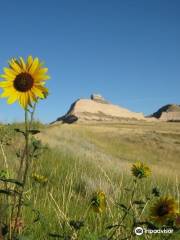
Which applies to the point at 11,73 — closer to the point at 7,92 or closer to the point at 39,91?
the point at 7,92

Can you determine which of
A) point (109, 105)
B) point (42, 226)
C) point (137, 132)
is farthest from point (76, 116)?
point (42, 226)

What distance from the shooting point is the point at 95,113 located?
5838cm

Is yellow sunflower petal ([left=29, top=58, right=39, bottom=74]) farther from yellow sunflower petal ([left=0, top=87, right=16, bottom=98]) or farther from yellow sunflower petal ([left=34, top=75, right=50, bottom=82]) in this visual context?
yellow sunflower petal ([left=0, top=87, right=16, bottom=98])

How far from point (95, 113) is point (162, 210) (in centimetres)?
5498

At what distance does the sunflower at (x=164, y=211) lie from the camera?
3.33m

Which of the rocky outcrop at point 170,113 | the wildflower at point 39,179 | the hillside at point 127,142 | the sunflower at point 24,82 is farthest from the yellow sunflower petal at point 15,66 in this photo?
the rocky outcrop at point 170,113

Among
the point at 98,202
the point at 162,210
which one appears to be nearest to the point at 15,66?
the point at 98,202

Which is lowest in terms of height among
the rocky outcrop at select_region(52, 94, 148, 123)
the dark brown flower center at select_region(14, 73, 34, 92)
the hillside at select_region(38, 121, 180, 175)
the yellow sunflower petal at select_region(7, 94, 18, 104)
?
the hillside at select_region(38, 121, 180, 175)

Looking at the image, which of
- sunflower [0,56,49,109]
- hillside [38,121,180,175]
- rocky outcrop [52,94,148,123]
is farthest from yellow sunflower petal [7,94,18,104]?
rocky outcrop [52,94,148,123]

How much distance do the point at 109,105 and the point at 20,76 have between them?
62539 millimetres

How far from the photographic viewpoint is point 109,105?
65562 millimetres

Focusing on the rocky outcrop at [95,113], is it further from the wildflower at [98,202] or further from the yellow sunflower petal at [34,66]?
the yellow sunflower petal at [34,66]

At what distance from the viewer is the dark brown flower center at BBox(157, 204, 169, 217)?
133 inches

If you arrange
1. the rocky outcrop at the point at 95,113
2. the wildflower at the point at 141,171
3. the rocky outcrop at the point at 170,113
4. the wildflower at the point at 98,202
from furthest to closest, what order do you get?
the rocky outcrop at the point at 170,113 → the rocky outcrop at the point at 95,113 → the wildflower at the point at 141,171 → the wildflower at the point at 98,202
